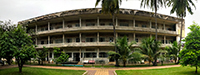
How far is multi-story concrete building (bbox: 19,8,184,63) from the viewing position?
27.1 metres

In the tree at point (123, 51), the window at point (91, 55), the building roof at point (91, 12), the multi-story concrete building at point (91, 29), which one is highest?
the building roof at point (91, 12)

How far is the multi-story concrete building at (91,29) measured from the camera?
27109mm

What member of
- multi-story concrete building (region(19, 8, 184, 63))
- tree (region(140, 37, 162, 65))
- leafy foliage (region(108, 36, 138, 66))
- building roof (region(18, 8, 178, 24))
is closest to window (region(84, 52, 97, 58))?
multi-story concrete building (region(19, 8, 184, 63))

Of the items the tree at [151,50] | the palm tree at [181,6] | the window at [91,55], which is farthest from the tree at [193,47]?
the window at [91,55]

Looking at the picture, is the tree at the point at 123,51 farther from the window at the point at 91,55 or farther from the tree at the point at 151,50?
the window at the point at 91,55

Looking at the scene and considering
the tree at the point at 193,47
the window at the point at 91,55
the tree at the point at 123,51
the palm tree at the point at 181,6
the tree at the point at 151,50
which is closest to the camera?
the tree at the point at 193,47

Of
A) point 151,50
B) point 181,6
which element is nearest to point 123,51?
point 151,50

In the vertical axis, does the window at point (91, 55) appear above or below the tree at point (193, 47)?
below

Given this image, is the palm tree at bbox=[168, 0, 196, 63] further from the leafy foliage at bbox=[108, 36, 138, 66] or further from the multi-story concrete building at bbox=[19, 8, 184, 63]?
the leafy foliage at bbox=[108, 36, 138, 66]

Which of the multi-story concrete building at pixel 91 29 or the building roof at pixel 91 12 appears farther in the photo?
the building roof at pixel 91 12

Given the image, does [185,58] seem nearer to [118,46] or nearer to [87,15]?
[118,46]

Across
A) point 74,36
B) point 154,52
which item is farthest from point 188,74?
point 74,36

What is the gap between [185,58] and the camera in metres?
11.8

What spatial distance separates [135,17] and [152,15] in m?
4.41
